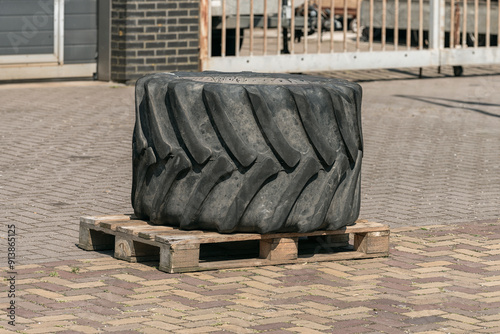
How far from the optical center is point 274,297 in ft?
19.4

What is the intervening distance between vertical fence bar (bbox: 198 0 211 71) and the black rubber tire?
30.7 feet

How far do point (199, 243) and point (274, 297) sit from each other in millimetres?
640

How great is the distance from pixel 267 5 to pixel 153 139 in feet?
34.5

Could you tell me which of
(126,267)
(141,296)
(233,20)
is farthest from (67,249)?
(233,20)

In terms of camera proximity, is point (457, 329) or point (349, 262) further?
point (349, 262)

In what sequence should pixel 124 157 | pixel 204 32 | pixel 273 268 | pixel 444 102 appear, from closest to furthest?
pixel 273 268, pixel 124 157, pixel 444 102, pixel 204 32

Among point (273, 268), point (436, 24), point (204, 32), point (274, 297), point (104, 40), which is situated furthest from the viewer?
point (436, 24)

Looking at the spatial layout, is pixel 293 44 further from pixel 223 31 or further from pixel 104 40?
pixel 104 40

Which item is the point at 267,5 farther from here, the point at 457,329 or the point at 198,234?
the point at 457,329

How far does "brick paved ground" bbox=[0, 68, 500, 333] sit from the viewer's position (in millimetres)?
5520

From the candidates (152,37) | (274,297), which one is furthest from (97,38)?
(274,297)

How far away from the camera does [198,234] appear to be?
638 cm

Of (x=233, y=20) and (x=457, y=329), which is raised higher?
(x=233, y=20)

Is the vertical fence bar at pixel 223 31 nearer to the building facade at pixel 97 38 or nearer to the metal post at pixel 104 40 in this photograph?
the building facade at pixel 97 38
